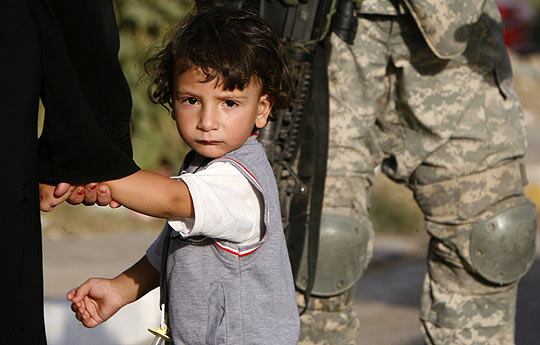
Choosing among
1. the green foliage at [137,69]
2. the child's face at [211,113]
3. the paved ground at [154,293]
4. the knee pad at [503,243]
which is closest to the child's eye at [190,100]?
the child's face at [211,113]

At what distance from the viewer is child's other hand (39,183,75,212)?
239cm

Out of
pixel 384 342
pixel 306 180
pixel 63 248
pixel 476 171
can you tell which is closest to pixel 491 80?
pixel 476 171

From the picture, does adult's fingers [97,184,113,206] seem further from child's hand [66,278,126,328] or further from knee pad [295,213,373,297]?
knee pad [295,213,373,297]

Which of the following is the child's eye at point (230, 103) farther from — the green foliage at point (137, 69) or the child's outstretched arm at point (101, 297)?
the green foliage at point (137, 69)

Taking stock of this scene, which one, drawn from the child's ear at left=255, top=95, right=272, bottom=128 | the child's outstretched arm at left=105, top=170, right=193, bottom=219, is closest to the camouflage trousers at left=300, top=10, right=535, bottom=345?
the child's ear at left=255, top=95, right=272, bottom=128

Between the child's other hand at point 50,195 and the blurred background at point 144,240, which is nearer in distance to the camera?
the child's other hand at point 50,195

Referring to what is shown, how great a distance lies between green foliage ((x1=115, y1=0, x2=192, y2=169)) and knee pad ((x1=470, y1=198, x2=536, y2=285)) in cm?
372

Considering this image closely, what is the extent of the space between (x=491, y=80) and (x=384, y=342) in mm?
1277

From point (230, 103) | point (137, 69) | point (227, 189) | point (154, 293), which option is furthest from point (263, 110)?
point (137, 69)

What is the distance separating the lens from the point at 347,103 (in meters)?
3.62

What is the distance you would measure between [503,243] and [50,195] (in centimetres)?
171

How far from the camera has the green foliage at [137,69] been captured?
721cm

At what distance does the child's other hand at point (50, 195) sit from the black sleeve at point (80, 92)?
0.02 meters

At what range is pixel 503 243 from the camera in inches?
146
